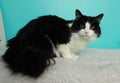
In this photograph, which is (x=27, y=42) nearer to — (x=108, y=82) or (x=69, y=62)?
(x=69, y=62)

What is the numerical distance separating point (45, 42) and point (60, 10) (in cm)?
69

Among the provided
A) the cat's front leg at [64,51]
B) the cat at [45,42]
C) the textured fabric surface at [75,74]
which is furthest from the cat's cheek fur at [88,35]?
the textured fabric surface at [75,74]

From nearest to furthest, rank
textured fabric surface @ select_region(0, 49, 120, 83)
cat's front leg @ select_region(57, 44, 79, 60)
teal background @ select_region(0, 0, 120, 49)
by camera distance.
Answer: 1. textured fabric surface @ select_region(0, 49, 120, 83)
2. cat's front leg @ select_region(57, 44, 79, 60)
3. teal background @ select_region(0, 0, 120, 49)

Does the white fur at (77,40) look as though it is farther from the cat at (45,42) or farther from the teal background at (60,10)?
the teal background at (60,10)

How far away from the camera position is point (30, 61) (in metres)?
0.99

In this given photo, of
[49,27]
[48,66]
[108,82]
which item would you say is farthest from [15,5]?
[108,82]

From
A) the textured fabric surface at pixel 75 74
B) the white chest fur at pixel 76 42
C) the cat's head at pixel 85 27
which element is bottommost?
the textured fabric surface at pixel 75 74

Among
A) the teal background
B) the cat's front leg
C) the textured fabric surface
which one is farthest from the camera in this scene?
the teal background

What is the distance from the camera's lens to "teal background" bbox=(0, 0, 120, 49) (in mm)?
1750

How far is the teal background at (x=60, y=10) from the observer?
175 centimetres

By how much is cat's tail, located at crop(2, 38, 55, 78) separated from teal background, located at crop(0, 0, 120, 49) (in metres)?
0.68

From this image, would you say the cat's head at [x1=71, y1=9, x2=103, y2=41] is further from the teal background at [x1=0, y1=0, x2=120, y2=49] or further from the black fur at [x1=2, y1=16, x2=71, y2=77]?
the teal background at [x1=0, y1=0, x2=120, y2=49]

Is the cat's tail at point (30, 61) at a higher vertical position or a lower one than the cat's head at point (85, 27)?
lower

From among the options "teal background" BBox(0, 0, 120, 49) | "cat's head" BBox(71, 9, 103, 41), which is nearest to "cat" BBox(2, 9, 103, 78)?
"cat's head" BBox(71, 9, 103, 41)
